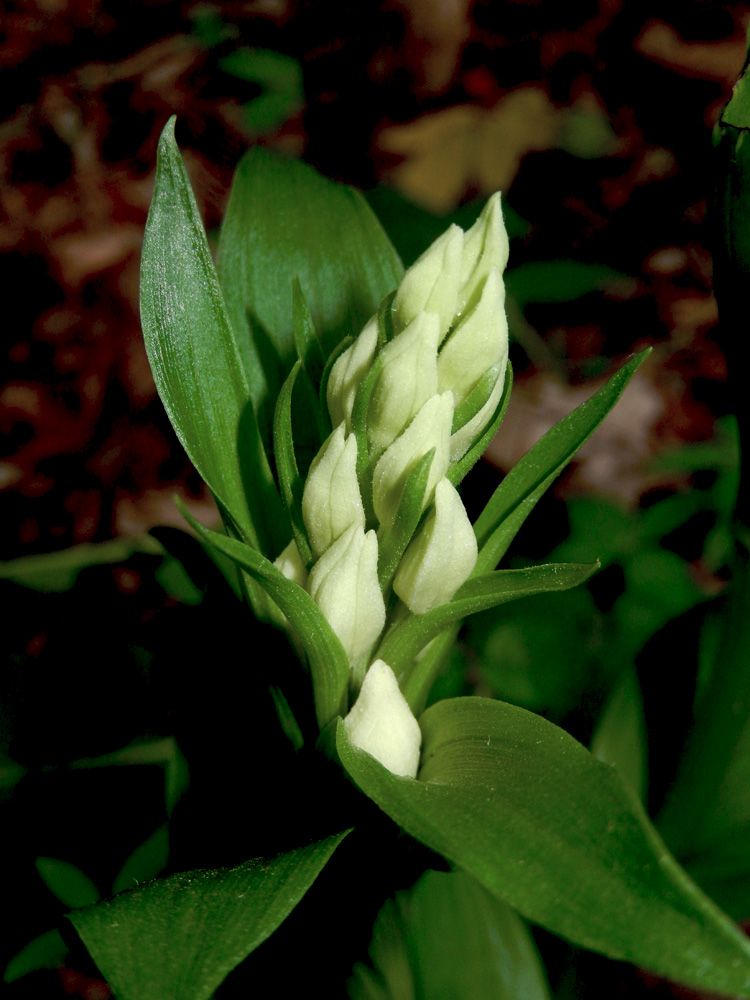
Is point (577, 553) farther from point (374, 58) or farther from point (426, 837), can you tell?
point (374, 58)

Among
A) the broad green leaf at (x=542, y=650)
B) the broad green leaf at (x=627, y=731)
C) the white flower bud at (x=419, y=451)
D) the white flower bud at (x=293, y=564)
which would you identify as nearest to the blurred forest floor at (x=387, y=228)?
the broad green leaf at (x=542, y=650)

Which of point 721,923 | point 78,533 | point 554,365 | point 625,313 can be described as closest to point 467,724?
point 721,923

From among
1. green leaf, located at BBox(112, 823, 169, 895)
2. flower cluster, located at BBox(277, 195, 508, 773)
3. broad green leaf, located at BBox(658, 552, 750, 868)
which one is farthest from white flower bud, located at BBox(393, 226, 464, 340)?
green leaf, located at BBox(112, 823, 169, 895)

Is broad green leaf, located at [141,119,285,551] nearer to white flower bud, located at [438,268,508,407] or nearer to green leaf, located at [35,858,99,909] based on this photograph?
white flower bud, located at [438,268,508,407]

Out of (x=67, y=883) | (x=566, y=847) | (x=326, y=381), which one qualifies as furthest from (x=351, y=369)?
(x=67, y=883)

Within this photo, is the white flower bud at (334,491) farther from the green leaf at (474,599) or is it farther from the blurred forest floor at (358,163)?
the blurred forest floor at (358,163)
